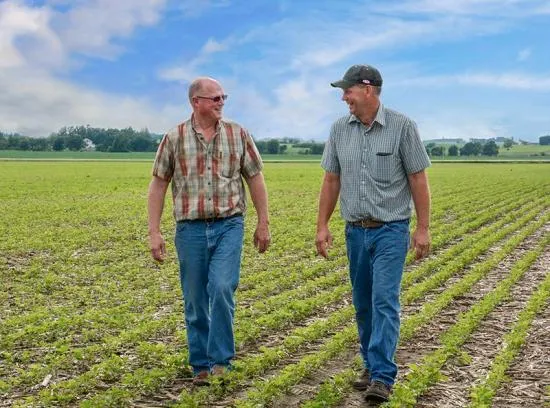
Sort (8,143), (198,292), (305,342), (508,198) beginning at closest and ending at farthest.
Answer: (198,292)
(305,342)
(508,198)
(8,143)

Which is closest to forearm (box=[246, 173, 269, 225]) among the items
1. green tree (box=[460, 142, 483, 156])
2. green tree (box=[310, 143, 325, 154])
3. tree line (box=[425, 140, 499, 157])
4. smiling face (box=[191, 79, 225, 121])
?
smiling face (box=[191, 79, 225, 121])

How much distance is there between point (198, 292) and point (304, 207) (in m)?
19.7

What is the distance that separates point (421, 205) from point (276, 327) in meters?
2.96

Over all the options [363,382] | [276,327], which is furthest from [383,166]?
[276,327]

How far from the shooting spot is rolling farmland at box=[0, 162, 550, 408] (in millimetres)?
6023

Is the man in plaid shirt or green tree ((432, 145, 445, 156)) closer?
the man in plaid shirt

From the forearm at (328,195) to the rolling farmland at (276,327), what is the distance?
48.7 inches

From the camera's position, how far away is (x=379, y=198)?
5.65 m

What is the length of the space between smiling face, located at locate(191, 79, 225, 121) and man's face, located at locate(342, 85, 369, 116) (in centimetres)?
94

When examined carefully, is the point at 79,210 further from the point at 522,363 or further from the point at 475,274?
the point at 522,363

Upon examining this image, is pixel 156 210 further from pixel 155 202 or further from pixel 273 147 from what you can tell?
pixel 273 147

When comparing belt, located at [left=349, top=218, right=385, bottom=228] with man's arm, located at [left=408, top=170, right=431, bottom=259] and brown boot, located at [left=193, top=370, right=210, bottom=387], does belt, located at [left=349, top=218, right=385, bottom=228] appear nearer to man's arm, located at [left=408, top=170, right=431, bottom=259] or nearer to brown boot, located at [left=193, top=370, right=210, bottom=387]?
man's arm, located at [left=408, top=170, right=431, bottom=259]

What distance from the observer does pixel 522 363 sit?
7.01 m

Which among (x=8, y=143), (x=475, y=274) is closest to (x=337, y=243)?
(x=475, y=274)
